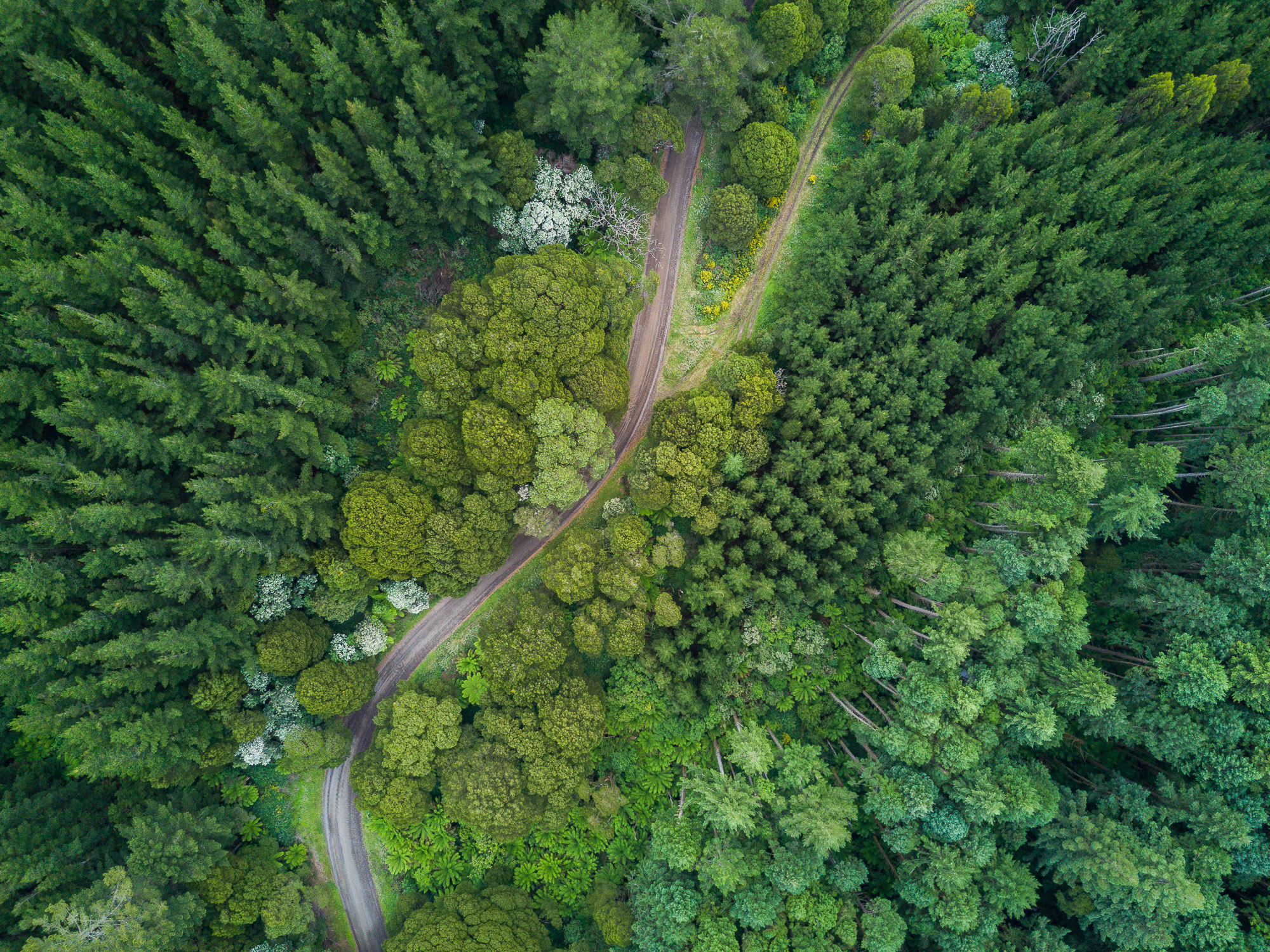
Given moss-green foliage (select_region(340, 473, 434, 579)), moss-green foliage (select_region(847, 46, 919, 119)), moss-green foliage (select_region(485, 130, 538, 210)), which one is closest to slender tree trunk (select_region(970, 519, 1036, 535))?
moss-green foliage (select_region(847, 46, 919, 119))

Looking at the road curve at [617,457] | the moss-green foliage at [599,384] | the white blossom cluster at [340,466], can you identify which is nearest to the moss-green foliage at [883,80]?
the road curve at [617,457]

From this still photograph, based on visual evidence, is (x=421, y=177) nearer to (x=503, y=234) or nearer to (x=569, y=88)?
(x=503, y=234)

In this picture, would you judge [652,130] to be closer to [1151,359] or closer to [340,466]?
[340,466]

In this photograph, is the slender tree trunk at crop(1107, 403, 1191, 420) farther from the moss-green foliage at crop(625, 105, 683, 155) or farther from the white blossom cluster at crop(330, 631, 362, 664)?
the white blossom cluster at crop(330, 631, 362, 664)

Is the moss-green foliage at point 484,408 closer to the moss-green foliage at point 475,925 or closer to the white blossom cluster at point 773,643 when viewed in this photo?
the white blossom cluster at point 773,643

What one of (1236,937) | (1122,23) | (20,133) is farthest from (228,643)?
(1122,23)

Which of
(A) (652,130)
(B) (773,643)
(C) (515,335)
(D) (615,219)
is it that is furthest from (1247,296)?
(C) (515,335)
